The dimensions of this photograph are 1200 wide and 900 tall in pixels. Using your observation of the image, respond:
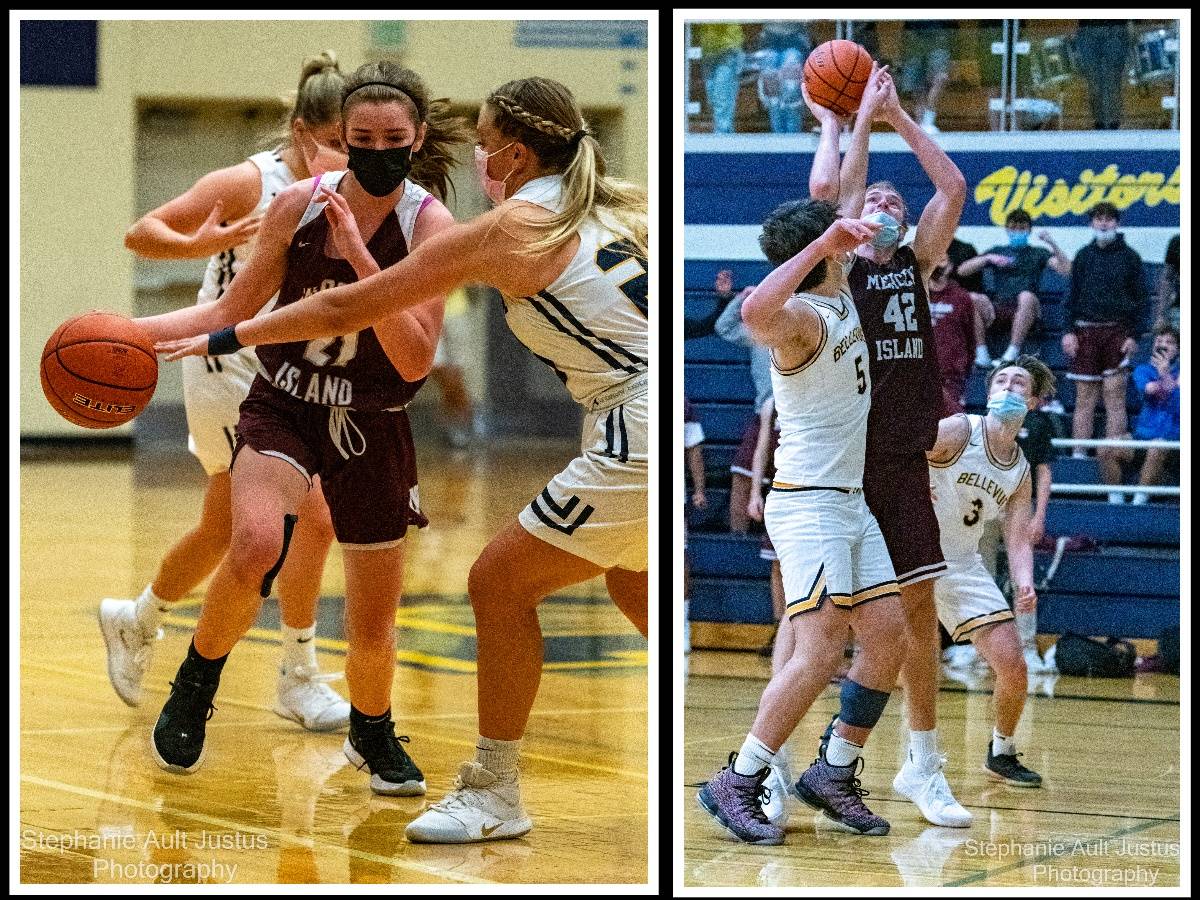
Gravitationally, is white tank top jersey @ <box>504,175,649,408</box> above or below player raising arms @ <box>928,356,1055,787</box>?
above

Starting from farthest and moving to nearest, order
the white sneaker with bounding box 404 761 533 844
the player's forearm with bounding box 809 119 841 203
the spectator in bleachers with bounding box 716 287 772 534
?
the spectator in bleachers with bounding box 716 287 772 534 → the player's forearm with bounding box 809 119 841 203 → the white sneaker with bounding box 404 761 533 844

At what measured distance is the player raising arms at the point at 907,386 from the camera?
4.73 meters

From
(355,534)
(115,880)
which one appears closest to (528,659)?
(355,534)

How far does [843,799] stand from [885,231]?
1.49 m

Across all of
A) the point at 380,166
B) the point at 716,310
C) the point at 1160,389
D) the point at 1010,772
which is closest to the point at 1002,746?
the point at 1010,772

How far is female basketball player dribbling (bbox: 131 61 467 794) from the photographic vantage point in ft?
14.7

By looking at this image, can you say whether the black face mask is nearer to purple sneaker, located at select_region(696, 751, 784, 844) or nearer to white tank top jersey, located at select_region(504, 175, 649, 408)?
white tank top jersey, located at select_region(504, 175, 649, 408)

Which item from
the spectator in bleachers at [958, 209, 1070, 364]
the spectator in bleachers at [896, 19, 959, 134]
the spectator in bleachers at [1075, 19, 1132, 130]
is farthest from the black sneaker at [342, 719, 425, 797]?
the spectator in bleachers at [1075, 19, 1132, 130]

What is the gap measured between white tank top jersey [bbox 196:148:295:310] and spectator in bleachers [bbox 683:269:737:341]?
4.44 feet

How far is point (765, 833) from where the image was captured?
452 cm

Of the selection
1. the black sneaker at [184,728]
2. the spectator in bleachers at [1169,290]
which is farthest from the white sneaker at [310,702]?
the spectator in bleachers at [1169,290]

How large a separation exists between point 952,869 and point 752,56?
7.69ft

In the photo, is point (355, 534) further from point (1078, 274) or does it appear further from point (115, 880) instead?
point (1078, 274)

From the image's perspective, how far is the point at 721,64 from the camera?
512cm
